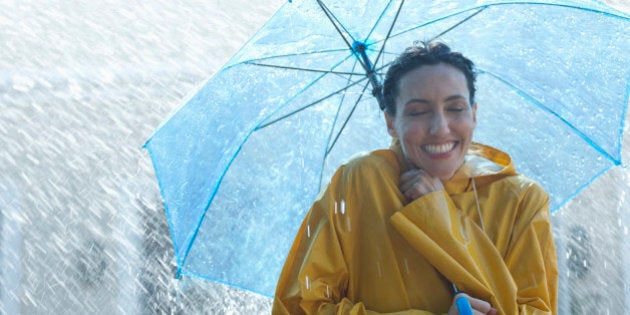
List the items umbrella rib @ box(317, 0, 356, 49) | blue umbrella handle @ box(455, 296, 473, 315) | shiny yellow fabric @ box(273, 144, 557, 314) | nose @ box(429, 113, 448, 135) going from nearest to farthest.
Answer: blue umbrella handle @ box(455, 296, 473, 315), shiny yellow fabric @ box(273, 144, 557, 314), nose @ box(429, 113, 448, 135), umbrella rib @ box(317, 0, 356, 49)

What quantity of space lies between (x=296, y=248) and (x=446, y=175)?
448mm

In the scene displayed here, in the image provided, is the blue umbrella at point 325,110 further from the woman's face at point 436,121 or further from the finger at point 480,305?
the finger at point 480,305

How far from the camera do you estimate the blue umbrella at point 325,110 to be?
279 centimetres

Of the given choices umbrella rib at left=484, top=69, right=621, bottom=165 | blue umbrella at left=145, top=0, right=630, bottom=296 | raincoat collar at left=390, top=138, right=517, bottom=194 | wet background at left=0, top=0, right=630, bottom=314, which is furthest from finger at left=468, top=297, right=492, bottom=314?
wet background at left=0, top=0, right=630, bottom=314

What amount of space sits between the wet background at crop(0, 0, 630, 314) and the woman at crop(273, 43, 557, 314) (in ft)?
20.1

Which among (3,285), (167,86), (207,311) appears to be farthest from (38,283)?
(167,86)

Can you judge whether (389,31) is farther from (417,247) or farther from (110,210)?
(110,210)

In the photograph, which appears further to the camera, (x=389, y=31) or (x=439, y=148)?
(x=389, y=31)

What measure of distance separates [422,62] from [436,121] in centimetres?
19

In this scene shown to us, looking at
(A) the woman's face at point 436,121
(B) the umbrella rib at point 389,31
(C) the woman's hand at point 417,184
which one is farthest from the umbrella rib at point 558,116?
(C) the woman's hand at point 417,184

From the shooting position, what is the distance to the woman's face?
88.7 inches

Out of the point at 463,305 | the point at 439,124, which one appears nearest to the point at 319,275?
the point at 463,305

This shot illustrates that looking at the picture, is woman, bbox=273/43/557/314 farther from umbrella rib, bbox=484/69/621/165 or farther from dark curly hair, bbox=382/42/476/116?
umbrella rib, bbox=484/69/621/165

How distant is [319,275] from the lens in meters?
2.21
